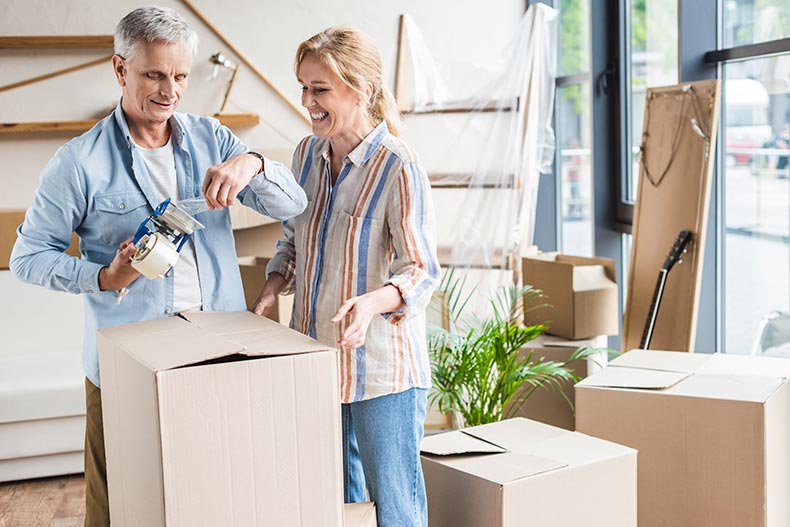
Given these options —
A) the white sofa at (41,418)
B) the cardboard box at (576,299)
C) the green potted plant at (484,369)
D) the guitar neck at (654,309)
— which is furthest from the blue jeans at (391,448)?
the white sofa at (41,418)

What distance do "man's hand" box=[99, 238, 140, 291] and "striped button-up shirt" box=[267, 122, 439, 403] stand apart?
0.34 metres

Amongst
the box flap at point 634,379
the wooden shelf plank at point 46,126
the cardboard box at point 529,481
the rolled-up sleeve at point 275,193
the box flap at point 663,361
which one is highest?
the wooden shelf plank at point 46,126

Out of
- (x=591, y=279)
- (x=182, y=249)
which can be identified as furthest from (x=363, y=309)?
(x=591, y=279)

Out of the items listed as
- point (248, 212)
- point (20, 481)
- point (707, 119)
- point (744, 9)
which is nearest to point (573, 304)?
point (707, 119)

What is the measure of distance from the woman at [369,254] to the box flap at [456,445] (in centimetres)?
30

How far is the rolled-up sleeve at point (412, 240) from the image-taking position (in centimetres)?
158

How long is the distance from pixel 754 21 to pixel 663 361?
1158 mm

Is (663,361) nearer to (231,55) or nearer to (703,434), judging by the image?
(703,434)

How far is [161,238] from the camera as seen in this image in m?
1.50

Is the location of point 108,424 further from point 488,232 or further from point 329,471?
point 488,232

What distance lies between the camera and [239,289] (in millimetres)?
1786

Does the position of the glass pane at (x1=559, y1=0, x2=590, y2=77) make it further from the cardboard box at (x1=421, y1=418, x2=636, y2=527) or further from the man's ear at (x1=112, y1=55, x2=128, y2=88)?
the man's ear at (x1=112, y1=55, x2=128, y2=88)

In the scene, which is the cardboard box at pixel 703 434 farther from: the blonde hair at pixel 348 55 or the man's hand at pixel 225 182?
the man's hand at pixel 225 182

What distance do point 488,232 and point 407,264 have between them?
2429 mm
